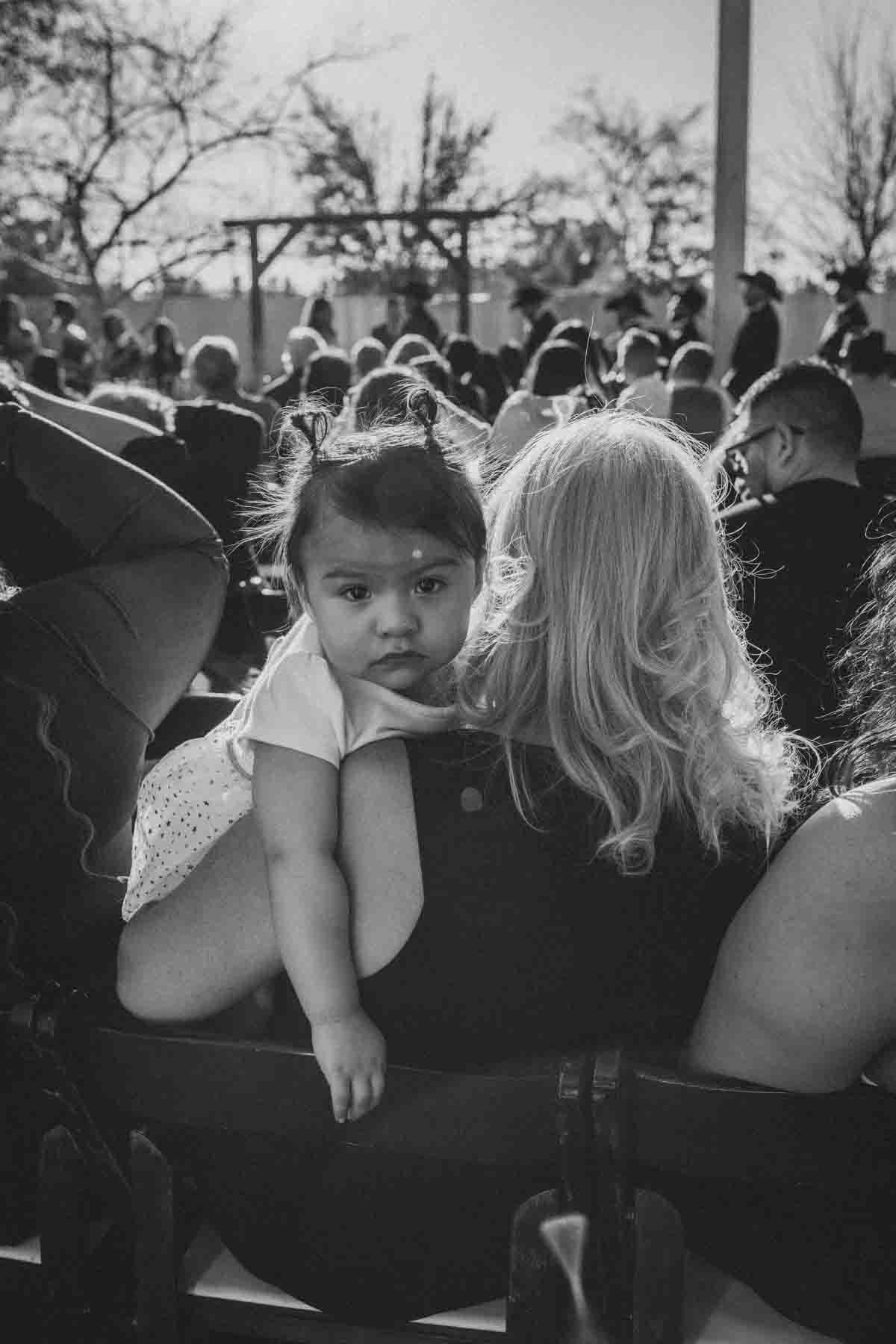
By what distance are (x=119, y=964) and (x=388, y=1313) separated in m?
0.47

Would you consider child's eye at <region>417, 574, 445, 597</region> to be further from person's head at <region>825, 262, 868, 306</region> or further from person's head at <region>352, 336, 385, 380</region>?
person's head at <region>825, 262, 868, 306</region>

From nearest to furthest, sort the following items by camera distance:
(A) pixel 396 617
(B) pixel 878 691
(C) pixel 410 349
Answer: (A) pixel 396 617 → (B) pixel 878 691 → (C) pixel 410 349

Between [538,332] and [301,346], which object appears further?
[538,332]

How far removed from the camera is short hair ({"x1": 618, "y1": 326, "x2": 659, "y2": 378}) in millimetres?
6930

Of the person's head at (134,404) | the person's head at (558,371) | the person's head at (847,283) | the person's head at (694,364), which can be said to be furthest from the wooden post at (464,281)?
the person's head at (558,371)

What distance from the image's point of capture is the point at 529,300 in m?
10.8

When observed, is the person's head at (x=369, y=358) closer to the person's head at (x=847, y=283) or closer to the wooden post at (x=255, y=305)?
the person's head at (x=847, y=283)

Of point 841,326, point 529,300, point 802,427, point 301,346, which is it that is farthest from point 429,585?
point 529,300

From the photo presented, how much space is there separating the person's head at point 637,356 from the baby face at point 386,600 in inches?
218

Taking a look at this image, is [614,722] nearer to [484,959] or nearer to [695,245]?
[484,959]

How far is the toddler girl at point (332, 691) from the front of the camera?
1.30 meters

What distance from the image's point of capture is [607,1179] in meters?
1.25

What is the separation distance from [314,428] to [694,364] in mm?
5903

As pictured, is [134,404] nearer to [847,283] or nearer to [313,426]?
[313,426]
